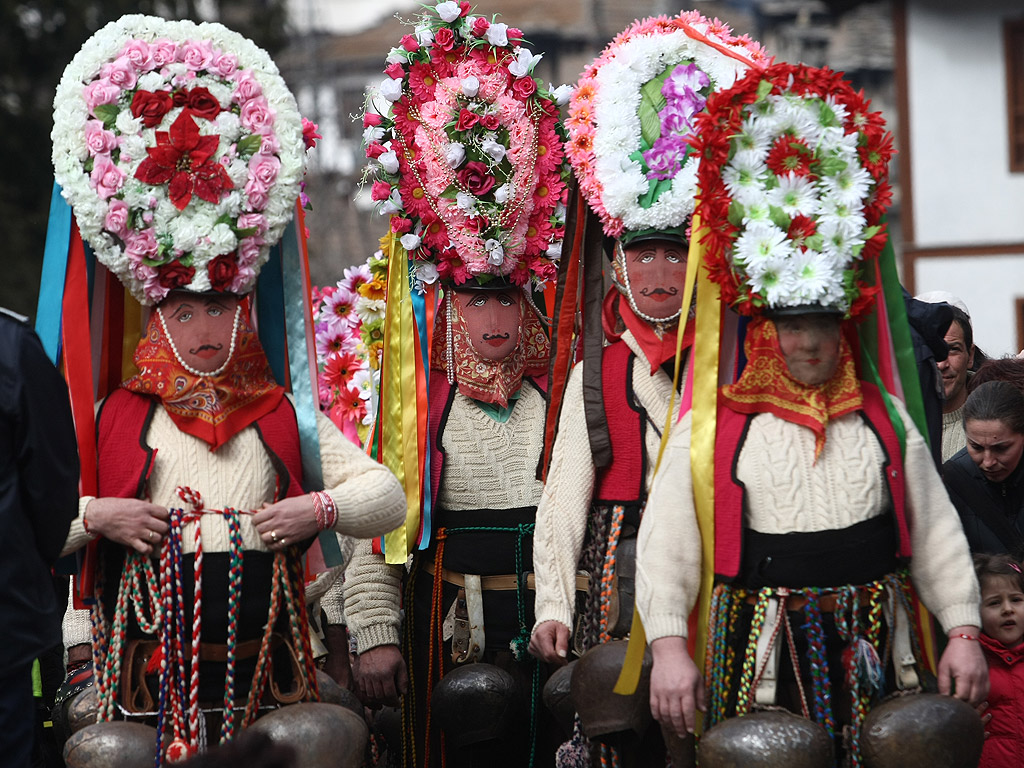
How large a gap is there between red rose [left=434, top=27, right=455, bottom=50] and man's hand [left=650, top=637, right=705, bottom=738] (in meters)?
2.40

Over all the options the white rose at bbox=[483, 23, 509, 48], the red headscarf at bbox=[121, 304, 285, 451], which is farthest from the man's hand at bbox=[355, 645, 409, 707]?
the white rose at bbox=[483, 23, 509, 48]

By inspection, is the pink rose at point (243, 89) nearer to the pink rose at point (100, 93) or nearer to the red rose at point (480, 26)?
the pink rose at point (100, 93)

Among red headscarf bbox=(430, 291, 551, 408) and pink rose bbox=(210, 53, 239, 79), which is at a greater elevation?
pink rose bbox=(210, 53, 239, 79)

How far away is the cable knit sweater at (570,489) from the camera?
14.3 ft

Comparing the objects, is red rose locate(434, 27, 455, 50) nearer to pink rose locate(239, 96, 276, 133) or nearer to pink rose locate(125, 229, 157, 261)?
pink rose locate(239, 96, 276, 133)

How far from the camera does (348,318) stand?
6.45 m

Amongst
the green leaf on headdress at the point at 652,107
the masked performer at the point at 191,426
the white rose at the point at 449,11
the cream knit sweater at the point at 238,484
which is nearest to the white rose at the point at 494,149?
the white rose at the point at 449,11

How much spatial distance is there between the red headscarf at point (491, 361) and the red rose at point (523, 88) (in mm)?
685

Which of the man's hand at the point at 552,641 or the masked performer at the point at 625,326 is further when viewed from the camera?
the masked performer at the point at 625,326

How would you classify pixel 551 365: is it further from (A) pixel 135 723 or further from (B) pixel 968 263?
(B) pixel 968 263

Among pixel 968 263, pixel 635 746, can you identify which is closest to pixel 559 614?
pixel 635 746

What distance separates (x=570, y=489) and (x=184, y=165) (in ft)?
4.79

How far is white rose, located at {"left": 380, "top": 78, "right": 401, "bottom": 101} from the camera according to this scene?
509cm

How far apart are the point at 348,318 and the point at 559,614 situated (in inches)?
97.9
